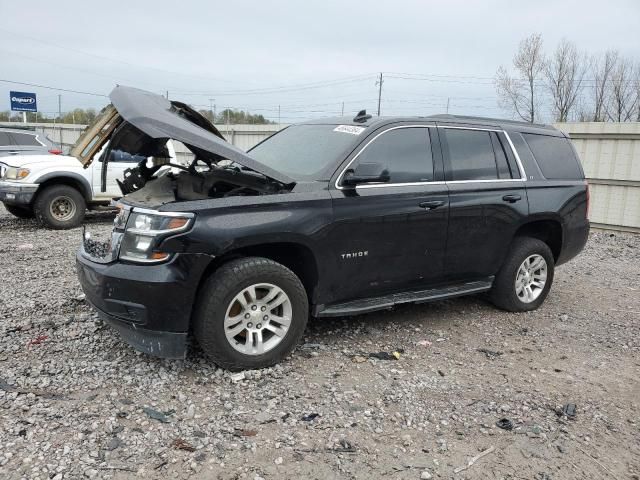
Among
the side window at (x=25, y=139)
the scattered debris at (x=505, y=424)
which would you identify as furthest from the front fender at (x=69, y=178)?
the scattered debris at (x=505, y=424)

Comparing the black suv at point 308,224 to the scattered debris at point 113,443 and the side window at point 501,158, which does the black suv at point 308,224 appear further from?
the scattered debris at point 113,443

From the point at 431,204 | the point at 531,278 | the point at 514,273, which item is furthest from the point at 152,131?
the point at 531,278

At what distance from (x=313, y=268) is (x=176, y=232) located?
3.52 ft

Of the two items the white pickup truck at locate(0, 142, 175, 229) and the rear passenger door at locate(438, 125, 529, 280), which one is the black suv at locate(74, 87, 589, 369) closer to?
the rear passenger door at locate(438, 125, 529, 280)

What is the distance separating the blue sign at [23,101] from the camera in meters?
26.9

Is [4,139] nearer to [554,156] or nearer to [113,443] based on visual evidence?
[113,443]

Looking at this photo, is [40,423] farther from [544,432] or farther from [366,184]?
[544,432]

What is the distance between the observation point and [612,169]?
10234 millimetres

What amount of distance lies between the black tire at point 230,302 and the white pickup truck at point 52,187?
5.95 m

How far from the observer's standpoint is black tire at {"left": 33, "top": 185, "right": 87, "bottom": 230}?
29.8 feet

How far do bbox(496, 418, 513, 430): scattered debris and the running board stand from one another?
1277 millimetres

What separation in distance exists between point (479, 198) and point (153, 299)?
2.94m

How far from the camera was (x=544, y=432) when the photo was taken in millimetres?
3197

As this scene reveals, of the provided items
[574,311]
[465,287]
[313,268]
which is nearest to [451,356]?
[465,287]
